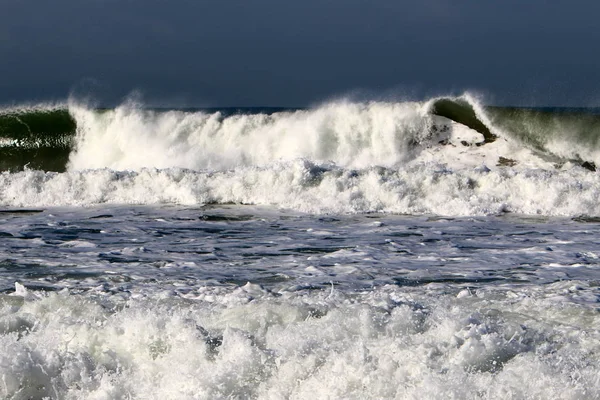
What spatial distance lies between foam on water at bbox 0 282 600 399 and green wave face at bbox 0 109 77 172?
45.1ft

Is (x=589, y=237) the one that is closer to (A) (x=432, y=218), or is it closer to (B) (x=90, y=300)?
(A) (x=432, y=218)

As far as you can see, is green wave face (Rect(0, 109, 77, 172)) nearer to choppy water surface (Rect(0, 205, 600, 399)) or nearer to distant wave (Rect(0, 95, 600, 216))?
distant wave (Rect(0, 95, 600, 216))

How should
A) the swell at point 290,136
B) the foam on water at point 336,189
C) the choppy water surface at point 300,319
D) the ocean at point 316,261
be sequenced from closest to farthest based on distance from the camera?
the choppy water surface at point 300,319 → the ocean at point 316,261 → the foam on water at point 336,189 → the swell at point 290,136

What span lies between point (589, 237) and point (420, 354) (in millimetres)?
5629

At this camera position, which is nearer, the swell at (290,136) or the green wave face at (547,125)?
the green wave face at (547,125)

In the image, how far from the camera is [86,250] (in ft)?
27.9

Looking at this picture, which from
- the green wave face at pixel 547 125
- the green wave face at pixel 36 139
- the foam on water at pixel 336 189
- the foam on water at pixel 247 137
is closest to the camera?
the foam on water at pixel 336 189

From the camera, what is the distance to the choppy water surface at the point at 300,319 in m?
4.46

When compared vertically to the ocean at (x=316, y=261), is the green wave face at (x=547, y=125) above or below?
above

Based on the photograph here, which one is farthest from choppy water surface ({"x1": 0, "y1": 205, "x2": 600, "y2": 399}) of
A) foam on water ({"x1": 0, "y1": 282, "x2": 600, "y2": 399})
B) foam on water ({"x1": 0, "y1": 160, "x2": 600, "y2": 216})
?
foam on water ({"x1": 0, "y1": 160, "x2": 600, "y2": 216})

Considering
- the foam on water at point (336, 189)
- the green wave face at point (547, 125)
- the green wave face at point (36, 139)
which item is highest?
the green wave face at point (547, 125)

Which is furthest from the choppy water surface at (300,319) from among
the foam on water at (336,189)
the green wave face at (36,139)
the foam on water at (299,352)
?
the green wave face at (36,139)

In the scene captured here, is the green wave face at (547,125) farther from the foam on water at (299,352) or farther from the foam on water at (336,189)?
the foam on water at (299,352)

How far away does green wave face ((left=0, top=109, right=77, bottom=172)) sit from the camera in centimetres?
1867
